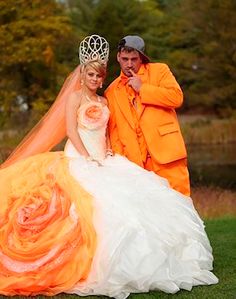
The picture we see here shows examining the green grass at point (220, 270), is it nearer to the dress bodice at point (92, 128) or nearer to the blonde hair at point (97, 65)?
the dress bodice at point (92, 128)

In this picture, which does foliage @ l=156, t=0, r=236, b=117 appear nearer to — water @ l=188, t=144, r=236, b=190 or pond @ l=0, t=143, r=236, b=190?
pond @ l=0, t=143, r=236, b=190

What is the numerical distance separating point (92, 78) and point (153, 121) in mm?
715

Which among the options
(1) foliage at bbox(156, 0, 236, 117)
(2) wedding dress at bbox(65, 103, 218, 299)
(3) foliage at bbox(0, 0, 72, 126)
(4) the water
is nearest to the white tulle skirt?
(2) wedding dress at bbox(65, 103, 218, 299)

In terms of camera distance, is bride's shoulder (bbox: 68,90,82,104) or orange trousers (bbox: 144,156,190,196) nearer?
bride's shoulder (bbox: 68,90,82,104)

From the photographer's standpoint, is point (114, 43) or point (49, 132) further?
point (114, 43)

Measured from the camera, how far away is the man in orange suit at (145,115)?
19.7 ft

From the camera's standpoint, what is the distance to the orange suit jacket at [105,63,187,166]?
240 inches

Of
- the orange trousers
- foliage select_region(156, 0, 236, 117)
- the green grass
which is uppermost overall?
the orange trousers

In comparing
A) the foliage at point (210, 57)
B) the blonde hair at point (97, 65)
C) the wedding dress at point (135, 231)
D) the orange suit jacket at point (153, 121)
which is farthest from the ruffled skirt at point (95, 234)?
the foliage at point (210, 57)

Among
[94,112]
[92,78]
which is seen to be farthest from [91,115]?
[92,78]

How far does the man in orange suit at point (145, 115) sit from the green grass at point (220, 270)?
924 mm

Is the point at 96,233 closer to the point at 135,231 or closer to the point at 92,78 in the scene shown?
the point at 135,231

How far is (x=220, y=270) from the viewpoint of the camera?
243 inches

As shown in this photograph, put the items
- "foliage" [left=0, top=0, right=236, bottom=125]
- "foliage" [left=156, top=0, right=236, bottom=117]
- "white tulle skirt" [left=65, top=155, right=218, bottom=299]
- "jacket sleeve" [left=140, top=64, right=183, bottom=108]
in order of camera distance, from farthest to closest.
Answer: "foliage" [left=156, top=0, right=236, bottom=117]
"foliage" [left=0, top=0, right=236, bottom=125]
"jacket sleeve" [left=140, top=64, right=183, bottom=108]
"white tulle skirt" [left=65, top=155, right=218, bottom=299]
